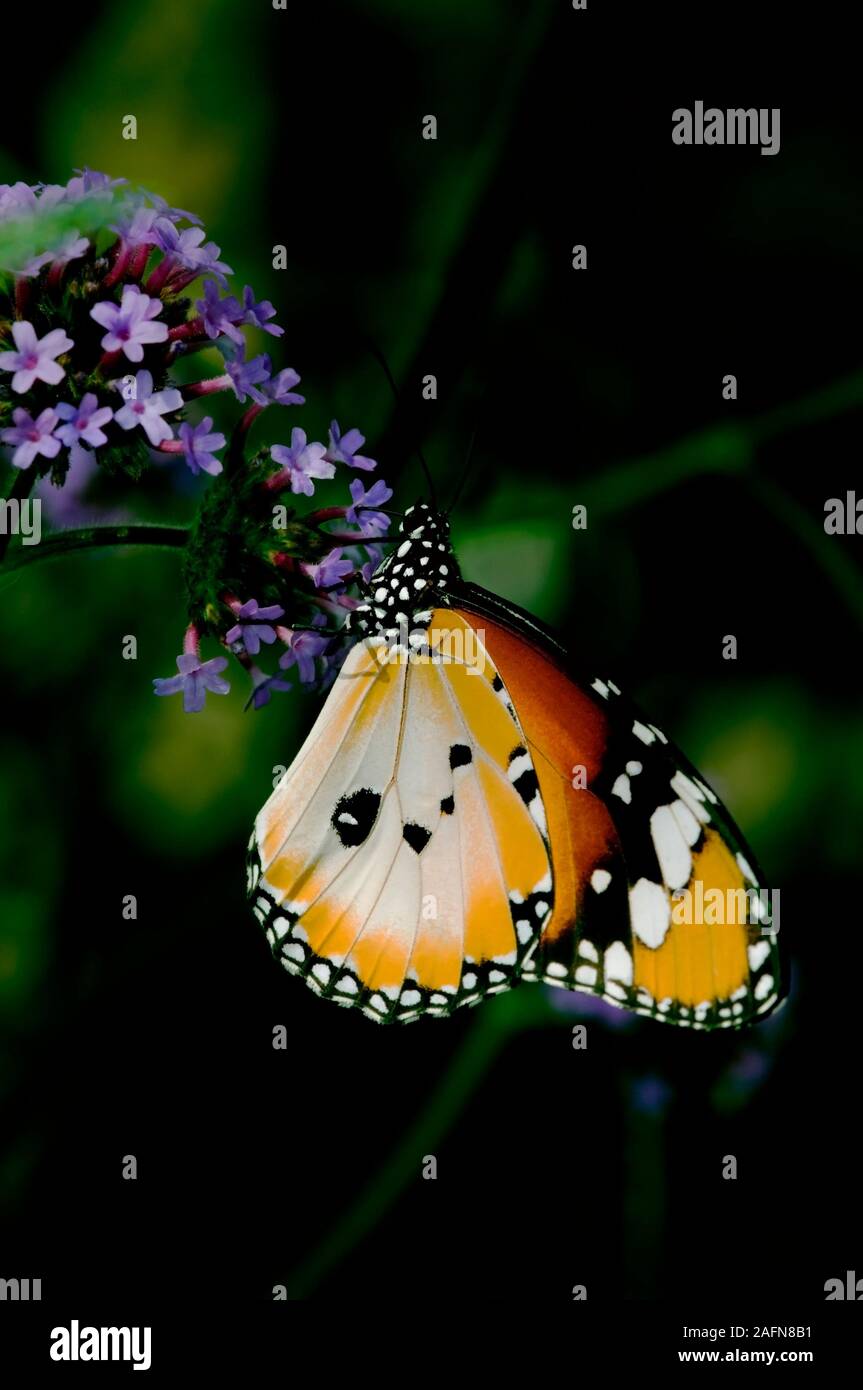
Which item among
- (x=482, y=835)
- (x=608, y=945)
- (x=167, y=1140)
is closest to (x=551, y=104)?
(x=482, y=835)

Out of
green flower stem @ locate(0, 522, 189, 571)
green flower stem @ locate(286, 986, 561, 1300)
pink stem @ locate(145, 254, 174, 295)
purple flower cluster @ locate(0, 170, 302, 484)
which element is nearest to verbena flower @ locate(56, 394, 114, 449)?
purple flower cluster @ locate(0, 170, 302, 484)

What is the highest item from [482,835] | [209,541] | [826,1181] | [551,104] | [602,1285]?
[551,104]

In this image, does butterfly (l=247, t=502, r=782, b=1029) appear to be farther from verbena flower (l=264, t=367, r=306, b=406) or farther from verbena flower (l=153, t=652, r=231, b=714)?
verbena flower (l=264, t=367, r=306, b=406)

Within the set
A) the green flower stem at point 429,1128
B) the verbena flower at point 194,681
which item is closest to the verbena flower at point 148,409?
the verbena flower at point 194,681

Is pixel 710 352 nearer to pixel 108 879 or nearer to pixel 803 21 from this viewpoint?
pixel 803 21

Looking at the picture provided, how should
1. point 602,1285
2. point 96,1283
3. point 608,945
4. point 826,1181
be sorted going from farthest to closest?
point 826,1181 < point 602,1285 < point 96,1283 < point 608,945

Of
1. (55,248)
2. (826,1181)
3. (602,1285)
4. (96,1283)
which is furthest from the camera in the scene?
(826,1181)
